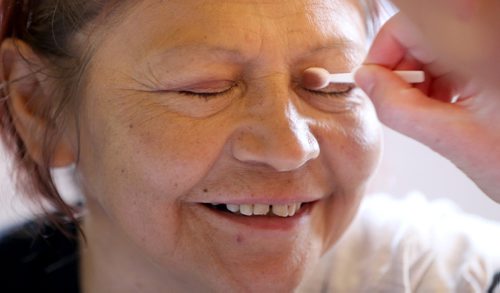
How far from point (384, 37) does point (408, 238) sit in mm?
613

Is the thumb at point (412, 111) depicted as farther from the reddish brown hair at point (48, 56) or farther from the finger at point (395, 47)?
the reddish brown hair at point (48, 56)

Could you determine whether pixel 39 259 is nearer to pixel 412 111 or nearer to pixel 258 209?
pixel 258 209

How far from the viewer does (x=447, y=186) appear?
6.10 ft

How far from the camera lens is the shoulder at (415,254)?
4.86 ft

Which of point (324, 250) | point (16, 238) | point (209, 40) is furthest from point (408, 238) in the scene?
point (16, 238)

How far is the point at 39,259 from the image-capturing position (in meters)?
1.70

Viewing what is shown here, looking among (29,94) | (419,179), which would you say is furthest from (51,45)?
(419,179)

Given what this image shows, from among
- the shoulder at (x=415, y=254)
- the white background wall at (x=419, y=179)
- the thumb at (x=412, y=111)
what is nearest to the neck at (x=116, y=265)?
the white background wall at (x=419, y=179)

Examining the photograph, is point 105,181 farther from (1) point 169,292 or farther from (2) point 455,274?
(2) point 455,274

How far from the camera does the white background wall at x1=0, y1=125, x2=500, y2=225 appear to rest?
5.90ft

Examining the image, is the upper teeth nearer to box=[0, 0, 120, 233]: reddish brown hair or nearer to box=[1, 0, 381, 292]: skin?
box=[1, 0, 381, 292]: skin

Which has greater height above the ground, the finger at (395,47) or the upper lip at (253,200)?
the finger at (395,47)

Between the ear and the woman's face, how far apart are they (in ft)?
0.43

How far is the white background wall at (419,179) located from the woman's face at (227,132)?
A: 62cm
